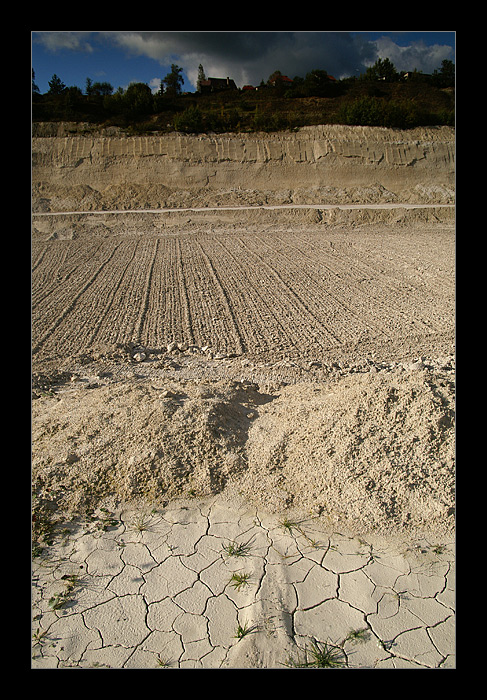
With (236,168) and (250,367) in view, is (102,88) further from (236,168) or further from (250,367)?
(250,367)

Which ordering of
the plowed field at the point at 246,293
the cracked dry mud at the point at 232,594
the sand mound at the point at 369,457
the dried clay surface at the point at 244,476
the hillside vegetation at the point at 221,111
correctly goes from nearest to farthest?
the cracked dry mud at the point at 232,594 < the dried clay surface at the point at 244,476 < the sand mound at the point at 369,457 < the plowed field at the point at 246,293 < the hillside vegetation at the point at 221,111

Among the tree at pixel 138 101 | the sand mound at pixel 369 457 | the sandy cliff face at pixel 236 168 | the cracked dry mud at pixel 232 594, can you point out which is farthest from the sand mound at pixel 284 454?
the tree at pixel 138 101

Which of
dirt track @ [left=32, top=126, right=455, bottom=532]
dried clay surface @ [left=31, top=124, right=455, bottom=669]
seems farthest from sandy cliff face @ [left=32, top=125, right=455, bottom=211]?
dried clay surface @ [left=31, top=124, right=455, bottom=669]

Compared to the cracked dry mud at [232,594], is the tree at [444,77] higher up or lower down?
higher up

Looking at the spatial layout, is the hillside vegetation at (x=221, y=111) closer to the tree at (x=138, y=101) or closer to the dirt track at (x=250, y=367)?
the tree at (x=138, y=101)

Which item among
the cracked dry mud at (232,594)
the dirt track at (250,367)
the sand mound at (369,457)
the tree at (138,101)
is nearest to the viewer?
the cracked dry mud at (232,594)

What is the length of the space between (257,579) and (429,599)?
44.8 inches

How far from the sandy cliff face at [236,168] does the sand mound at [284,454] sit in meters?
16.6

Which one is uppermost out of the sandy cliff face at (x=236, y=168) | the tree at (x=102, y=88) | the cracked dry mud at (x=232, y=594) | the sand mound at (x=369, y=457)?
the tree at (x=102, y=88)

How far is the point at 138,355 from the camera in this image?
6863 mm

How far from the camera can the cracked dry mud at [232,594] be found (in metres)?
2.64

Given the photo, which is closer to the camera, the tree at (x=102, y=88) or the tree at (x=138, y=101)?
the tree at (x=138, y=101)

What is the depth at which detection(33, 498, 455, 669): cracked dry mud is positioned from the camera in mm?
2641

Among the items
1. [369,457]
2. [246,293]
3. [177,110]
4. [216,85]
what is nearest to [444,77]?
[216,85]
